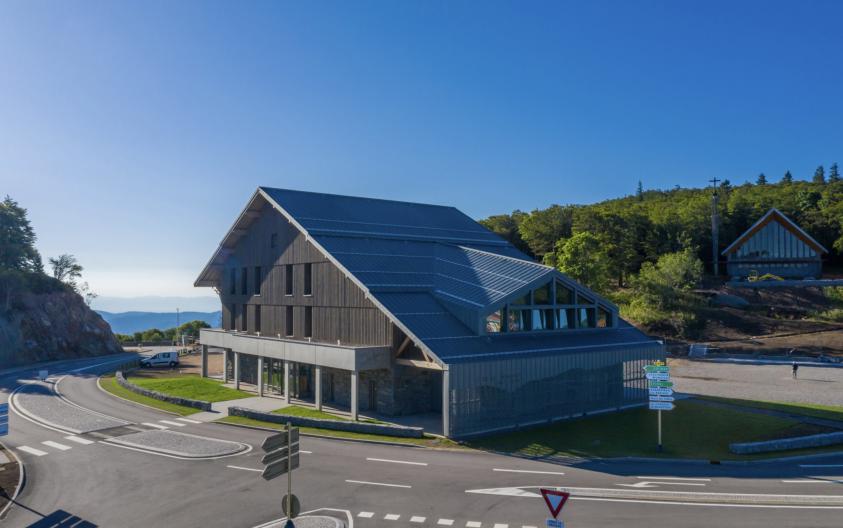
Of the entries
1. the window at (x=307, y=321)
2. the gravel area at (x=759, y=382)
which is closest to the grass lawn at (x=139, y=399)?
the window at (x=307, y=321)

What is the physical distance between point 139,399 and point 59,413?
5.54m

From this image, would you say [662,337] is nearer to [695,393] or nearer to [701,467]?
[695,393]

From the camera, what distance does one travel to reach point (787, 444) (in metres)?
26.8

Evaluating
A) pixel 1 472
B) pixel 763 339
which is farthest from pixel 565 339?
pixel 763 339

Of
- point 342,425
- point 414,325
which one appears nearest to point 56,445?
point 342,425

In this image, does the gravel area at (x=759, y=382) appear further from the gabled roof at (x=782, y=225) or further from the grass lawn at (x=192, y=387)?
the gabled roof at (x=782, y=225)

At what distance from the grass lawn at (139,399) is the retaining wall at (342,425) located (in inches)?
199

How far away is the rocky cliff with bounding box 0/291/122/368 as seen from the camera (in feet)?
225

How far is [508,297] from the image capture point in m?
33.7

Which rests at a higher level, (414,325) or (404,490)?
(414,325)

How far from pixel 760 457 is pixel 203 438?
1080 inches

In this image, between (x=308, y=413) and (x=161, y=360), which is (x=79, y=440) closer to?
(x=308, y=413)

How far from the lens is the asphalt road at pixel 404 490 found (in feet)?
59.8

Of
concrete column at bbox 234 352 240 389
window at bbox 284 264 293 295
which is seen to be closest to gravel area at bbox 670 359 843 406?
window at bbox 284 264 293 295
